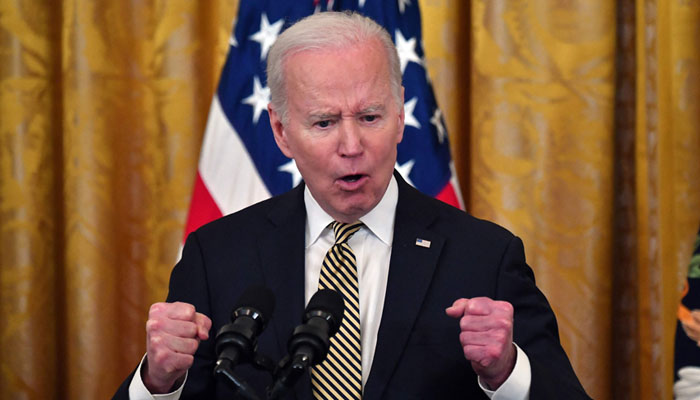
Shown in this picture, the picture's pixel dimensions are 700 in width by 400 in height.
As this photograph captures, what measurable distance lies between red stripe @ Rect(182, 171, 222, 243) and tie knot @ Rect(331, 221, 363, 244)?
1064mm

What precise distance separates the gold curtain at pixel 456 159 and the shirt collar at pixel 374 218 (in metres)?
0.95

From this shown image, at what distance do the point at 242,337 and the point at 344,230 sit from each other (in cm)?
73

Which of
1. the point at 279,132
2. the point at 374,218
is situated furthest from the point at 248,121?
the point at 374,218

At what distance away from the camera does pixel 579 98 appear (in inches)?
114

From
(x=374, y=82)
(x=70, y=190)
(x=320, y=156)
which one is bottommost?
(x=70, y=190)

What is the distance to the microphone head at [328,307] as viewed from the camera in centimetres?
138

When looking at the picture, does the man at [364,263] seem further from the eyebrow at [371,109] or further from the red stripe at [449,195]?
the red stripe at [449,195]

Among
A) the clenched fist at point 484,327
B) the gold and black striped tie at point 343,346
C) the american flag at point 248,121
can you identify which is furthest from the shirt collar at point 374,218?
the american flag at point 248,121

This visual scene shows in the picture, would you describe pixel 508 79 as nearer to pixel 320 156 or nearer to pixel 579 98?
pixel 579 98

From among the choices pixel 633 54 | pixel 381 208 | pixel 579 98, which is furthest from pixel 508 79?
pixel 381 208

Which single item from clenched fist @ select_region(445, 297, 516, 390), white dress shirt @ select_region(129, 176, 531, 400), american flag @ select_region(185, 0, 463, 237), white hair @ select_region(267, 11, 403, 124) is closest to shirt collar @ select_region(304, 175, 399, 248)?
white dress shirt @ select_region(129, 176, 531, 400)

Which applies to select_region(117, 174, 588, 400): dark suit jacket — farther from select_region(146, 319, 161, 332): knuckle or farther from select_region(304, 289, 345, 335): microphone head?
select_region(304, 289, 345, 335): microphone head

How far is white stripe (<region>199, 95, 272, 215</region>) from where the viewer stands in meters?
3.01

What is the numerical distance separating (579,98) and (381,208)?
1.17m
